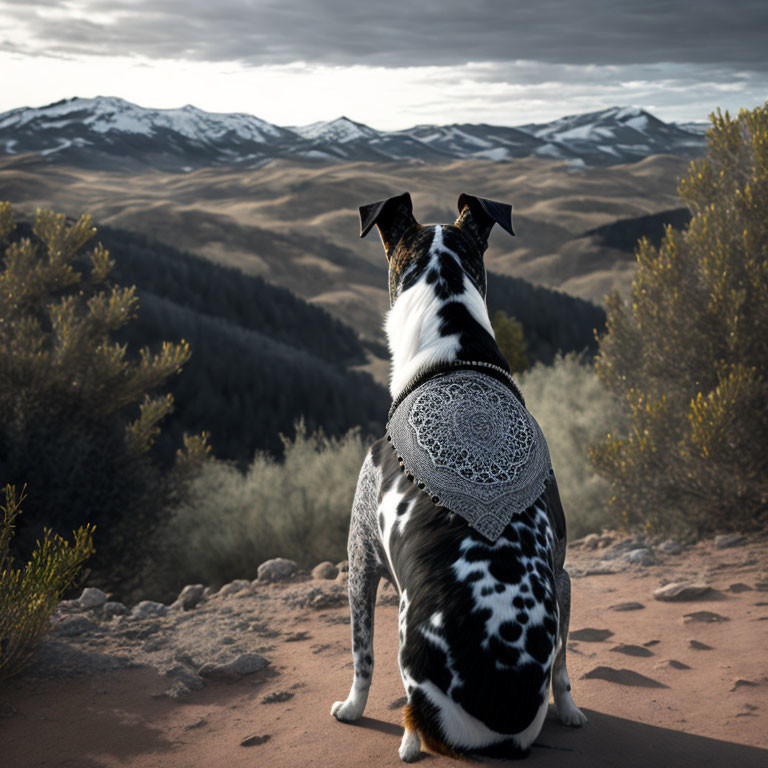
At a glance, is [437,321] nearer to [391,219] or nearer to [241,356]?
[391,219]

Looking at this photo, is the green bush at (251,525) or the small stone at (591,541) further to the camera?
the green bush at (251,525)

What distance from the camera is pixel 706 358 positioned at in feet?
28.7

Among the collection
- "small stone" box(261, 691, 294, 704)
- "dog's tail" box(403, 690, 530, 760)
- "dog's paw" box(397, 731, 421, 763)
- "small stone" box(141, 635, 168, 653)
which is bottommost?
"small stone" box(141, 635, 168, 653)

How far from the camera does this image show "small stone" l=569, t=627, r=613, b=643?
5661 mm

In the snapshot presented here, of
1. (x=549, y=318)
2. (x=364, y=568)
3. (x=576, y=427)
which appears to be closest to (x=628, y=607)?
(x=364, y=568)

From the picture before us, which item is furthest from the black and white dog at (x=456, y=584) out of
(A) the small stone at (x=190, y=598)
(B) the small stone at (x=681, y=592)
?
(A) the small stone at (x=190, y=598)

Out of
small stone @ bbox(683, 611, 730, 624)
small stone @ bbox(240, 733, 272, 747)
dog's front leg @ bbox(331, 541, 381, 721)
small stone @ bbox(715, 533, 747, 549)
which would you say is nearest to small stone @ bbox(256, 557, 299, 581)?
small stone @ bbox(240, 733, 272, 747)

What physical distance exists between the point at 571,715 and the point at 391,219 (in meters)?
2.64

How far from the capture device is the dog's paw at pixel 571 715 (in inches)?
157

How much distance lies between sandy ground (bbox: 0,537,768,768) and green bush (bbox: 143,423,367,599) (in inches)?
110

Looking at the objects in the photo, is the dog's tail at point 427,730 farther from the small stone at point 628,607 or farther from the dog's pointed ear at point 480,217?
the small stone at point 628,607

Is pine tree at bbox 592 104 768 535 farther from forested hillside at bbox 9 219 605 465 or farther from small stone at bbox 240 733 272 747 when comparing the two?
forested hillside at bbox 9 219 605 465

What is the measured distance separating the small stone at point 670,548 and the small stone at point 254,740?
4829mm

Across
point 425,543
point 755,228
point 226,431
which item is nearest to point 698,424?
point 755,228
